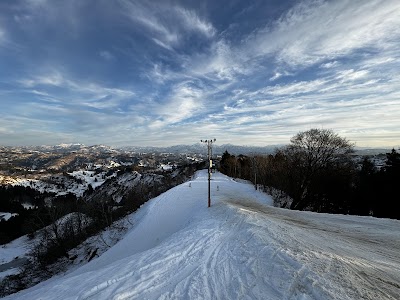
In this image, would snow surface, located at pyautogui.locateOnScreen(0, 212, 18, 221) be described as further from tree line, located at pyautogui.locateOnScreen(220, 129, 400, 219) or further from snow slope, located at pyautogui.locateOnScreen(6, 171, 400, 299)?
snow slope, located at pyautogui.locateOnScreen(6, 171, 400, 299)

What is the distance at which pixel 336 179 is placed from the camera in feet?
113

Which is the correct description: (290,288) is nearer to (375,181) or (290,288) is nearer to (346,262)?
(346,262)

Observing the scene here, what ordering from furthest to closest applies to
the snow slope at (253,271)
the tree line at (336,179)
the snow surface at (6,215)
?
the snow surface at (6,215)
the tree line at (336,179)
the snow slope at (253,271)

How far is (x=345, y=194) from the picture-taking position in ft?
118

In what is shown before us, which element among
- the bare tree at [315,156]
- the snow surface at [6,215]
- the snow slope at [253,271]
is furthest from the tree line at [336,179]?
the snow surface at [6,215]

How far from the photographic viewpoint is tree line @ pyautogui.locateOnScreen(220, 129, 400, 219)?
1116 inches

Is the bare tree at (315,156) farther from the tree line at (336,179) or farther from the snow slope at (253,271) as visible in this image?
the snow slope at (253,271)

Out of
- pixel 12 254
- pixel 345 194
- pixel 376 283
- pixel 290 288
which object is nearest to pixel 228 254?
pixel 290 288

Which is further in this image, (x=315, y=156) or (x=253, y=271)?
(x=315, y=156)

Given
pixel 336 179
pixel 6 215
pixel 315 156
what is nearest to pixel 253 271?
pixel 315 156

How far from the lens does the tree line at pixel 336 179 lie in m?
28.3

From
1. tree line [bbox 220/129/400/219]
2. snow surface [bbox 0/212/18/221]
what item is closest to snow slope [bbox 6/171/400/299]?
tree line [bbox 220/129/400/219]

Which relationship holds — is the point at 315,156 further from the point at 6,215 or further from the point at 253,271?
the point at 6,215

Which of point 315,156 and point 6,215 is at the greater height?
point 315,156
